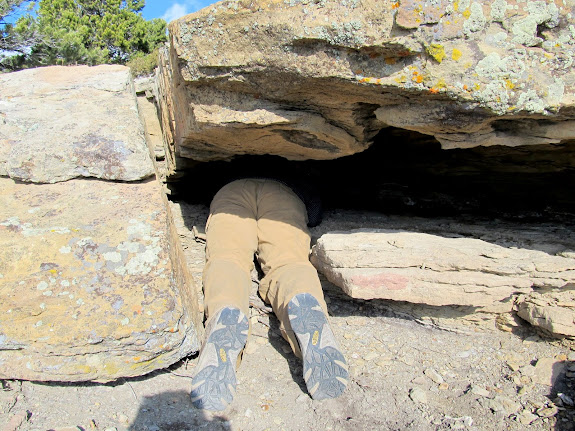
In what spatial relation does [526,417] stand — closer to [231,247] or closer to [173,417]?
[173,417]

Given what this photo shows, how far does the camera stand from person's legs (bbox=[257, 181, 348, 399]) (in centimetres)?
233

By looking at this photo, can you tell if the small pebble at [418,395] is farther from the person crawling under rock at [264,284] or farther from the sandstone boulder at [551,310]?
the sandstone boulder at [551,310]

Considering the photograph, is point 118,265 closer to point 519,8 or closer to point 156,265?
point 156,265

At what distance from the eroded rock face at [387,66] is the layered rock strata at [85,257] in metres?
0.78

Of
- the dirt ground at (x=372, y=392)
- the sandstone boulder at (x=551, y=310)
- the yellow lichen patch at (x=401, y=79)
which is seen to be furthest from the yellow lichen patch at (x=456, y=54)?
the dirt ground at (x=372, y=392)

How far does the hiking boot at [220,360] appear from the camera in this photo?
223 centimetres

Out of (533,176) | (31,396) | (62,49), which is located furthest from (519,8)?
(62,49)

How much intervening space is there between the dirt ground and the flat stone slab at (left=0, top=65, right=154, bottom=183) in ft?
4.63

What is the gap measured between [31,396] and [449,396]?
214cm

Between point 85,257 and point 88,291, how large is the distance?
227mm

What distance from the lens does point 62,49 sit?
853 centimetres

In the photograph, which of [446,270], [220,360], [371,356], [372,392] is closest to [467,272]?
[446,270]

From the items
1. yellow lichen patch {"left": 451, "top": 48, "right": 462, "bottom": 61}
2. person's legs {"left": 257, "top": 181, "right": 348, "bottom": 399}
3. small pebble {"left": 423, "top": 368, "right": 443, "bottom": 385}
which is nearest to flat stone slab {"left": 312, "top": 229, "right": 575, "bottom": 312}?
person's legs {"left": 257, "top": 181, "right": 348, "bottom": 399}

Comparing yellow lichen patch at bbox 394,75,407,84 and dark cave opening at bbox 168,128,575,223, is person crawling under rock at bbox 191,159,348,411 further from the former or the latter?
yellow lichen patch at bbox 394,75,407,84
